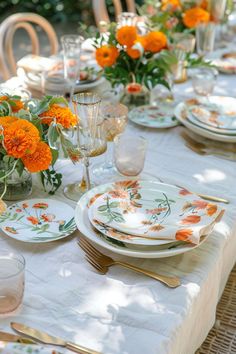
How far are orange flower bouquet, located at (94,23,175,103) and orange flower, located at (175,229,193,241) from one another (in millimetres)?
748

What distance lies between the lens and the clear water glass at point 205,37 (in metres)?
2.15

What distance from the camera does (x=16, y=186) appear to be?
1.24 metres

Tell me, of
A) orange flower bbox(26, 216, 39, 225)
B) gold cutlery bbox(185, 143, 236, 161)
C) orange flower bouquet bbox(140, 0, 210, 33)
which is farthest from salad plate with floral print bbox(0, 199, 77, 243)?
orange flower bouquet bbox(140, 0, 210, 33)

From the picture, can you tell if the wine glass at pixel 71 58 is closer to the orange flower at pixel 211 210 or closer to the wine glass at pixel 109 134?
the wine glass at pixel 109 134

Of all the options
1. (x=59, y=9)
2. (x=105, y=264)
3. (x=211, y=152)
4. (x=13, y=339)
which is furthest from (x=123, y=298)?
(x=59, y=9)

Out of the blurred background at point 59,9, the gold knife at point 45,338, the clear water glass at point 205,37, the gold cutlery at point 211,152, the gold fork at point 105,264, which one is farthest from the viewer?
the blurred background at point 59,9

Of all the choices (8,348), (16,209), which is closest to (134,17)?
(16,209)

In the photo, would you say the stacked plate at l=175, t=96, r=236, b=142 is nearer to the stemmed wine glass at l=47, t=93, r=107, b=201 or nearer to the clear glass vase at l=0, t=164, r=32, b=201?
the stemmed wine glass at l=47, t=93, r=107, b=201

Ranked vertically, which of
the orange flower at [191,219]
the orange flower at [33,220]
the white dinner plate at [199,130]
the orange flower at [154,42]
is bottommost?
the white dinner plate at [199,130]

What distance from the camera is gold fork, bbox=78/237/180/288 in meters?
1.01

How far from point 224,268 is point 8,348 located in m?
0.58

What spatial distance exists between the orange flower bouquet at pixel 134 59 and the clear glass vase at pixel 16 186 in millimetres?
560

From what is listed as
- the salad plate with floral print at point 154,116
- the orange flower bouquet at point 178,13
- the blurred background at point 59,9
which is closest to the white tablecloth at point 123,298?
the salad plate with floral print at point 154,116

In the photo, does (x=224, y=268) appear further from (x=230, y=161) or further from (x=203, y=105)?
(x=203, y=105)
